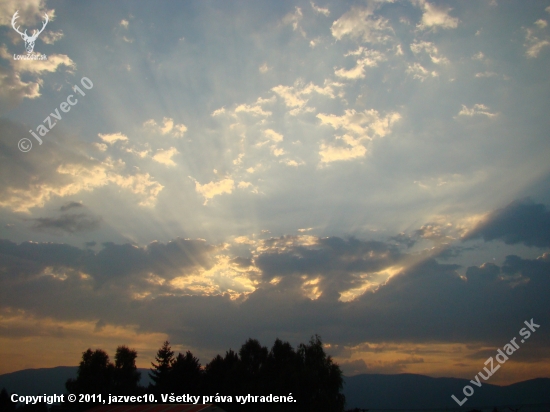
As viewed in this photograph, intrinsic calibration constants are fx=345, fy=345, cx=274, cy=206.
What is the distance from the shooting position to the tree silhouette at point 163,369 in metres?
63.5

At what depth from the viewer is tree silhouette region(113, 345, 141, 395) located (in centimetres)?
7226

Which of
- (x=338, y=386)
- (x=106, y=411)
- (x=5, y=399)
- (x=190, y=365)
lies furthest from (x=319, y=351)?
(x=5, y=399)

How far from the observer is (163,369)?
216ft

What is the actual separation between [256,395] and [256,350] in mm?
9042

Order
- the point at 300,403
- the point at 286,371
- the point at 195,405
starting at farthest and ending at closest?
the point at 286,371 < the point at 300,403 < the point at 195,405

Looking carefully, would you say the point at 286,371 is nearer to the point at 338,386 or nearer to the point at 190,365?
the point at 338,386

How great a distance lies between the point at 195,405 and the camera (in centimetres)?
3494

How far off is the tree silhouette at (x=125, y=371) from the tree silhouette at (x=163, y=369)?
9548mm

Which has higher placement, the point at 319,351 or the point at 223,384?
the point at 319,351

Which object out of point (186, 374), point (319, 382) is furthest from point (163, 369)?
point (319, 382)

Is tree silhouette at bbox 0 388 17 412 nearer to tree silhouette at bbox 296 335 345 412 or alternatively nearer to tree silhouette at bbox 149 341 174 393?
tree silhouette at bbox 149 341 174 393

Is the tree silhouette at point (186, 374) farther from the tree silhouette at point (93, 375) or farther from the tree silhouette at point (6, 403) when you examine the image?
the tree silhouette at point (6, 403)

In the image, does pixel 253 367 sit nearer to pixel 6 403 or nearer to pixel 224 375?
pixel 224 375

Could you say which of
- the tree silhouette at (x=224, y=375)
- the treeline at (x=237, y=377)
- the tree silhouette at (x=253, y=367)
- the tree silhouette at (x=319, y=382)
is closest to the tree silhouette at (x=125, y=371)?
the treeline at (x=237, y=377)
